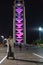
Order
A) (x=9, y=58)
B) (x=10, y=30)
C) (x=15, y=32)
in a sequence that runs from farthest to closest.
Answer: (x=10, y=30) < (x=15, y=32) < (x=9, y=58)

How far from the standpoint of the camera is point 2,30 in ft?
522

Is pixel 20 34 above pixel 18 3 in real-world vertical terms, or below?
below

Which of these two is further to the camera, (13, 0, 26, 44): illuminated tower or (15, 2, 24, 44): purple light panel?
(15, 2, 24, 44): purple light panel

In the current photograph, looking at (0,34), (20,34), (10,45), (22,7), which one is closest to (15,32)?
(20,34)

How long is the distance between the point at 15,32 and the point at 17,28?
366cm

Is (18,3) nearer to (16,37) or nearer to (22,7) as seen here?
(22,7)

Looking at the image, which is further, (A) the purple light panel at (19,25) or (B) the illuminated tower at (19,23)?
(A) the purple light panel at (19,25)

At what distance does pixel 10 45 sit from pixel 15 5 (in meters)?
116

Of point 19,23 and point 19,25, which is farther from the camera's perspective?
point 19,25

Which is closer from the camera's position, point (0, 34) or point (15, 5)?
point (15, 5)

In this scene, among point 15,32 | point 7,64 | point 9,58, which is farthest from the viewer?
point 15,32

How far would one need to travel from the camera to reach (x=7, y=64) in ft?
62.9

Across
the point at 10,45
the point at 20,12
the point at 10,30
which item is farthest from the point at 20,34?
the point at 10,45

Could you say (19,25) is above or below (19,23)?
below
